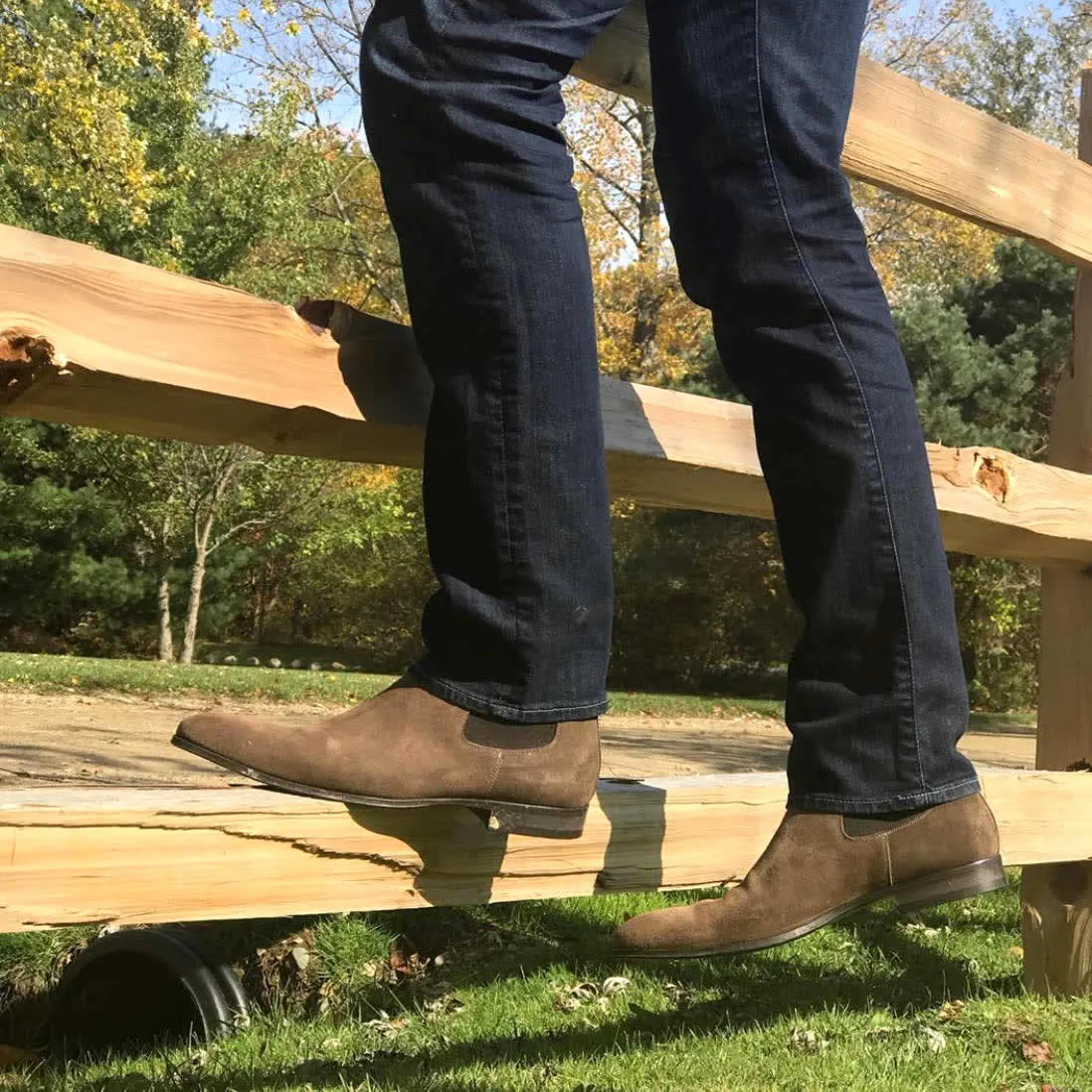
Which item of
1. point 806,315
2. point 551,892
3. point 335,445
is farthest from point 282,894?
point 806,315

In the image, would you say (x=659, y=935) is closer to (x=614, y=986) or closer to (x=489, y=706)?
(x=489, y=706)

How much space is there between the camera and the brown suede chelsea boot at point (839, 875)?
5.12 feet

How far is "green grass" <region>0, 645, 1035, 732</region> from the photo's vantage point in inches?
441

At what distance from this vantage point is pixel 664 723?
40.7ft

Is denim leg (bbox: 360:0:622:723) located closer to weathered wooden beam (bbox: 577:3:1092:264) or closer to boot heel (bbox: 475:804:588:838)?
boot heel (bbox: 475:804:588:838)

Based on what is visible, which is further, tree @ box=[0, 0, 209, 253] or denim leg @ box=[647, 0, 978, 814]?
tree @ box=[0, 0, 209, 253]

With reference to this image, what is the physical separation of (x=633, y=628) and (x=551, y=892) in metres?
19.3

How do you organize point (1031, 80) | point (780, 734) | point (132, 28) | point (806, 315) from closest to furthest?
point (806, 315), point (780, 734), point (132, 28), point (1031, 80)

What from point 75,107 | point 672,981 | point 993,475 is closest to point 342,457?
point 993,475

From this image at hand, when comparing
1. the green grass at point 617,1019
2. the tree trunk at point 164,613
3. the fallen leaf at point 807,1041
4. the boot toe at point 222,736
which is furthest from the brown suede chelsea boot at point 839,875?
the tree trunk at point 164,613

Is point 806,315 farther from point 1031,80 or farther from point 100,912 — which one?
point 1031,80

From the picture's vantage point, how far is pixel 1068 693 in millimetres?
3102

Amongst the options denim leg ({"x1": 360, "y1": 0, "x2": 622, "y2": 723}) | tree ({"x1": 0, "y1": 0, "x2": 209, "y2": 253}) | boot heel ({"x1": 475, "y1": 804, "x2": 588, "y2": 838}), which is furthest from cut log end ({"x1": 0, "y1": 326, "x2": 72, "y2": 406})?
tree ({"x1": 0, "y1": 0, "x2": 209, "y2": 253})

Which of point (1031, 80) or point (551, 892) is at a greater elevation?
point (1031, 80)
